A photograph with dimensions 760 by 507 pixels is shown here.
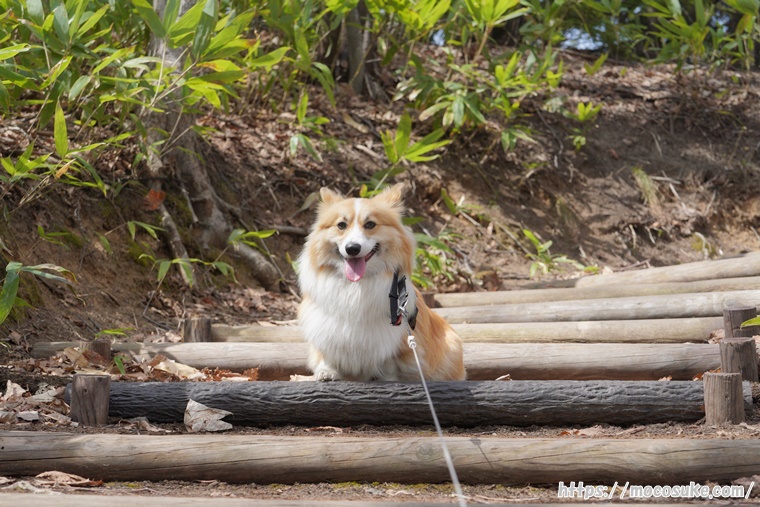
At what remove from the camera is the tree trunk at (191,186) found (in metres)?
5.47

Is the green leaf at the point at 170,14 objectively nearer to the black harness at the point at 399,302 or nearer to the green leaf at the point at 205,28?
the green leaf at the point at 205,28

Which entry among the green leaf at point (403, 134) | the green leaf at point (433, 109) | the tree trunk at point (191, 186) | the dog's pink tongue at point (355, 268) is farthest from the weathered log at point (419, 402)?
the green leaf at point (433, 109)

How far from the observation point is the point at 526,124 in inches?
343

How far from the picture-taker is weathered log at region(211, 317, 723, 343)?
384cm

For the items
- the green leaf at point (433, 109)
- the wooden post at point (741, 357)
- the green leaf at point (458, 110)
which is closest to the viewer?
the wooden post at point (741, 357)

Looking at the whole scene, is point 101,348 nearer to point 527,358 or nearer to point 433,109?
point 527,358

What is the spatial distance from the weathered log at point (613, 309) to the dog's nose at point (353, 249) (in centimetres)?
183

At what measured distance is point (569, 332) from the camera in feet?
13.3

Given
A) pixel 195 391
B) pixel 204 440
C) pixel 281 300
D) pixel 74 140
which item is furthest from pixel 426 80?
pixel 204 440

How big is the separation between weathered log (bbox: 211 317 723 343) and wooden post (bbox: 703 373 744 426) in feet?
3.92

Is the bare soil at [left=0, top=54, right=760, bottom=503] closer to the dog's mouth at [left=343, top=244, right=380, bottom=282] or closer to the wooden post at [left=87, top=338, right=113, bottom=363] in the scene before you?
the wooden post at [left=87, top=338, right=113, bottom=363]

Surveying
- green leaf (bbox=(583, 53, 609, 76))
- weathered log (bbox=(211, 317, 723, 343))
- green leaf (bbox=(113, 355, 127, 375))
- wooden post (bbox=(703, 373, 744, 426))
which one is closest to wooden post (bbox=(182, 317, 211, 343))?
weathered log (bbox=(211, 317, 723, 343))

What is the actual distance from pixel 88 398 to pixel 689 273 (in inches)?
160

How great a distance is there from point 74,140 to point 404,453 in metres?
3.37
